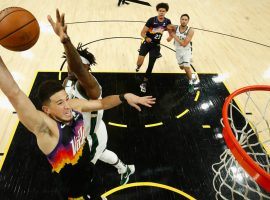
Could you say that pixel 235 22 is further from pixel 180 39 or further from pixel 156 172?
pixel 156 172

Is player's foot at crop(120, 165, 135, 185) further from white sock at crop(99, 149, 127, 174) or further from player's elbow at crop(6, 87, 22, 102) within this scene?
player's elbow at crop(6, 87, 22, 102)

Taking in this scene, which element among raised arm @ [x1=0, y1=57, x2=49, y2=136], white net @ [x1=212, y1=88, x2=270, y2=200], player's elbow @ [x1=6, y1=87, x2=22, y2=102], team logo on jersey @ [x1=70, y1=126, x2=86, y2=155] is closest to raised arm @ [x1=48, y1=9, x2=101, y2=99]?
team logo on jersey @ [x1=70, y1=126, x2=86, y2=155]

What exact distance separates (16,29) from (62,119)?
4.03 feet

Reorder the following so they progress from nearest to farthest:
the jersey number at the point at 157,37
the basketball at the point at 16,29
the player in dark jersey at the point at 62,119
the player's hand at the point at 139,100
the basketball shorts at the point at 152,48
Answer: the player in dark jersey at the point at 62,119
the player's hand at the point at 139,100
the basketball at the point at 16,29
the jersey number at the point at 157,37
the basketball shorts at the point at 152,48

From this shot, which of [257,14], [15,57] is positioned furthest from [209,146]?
[257,14]

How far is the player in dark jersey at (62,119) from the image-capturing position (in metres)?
2.03

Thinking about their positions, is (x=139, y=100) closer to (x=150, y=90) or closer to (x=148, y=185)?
(x=148, y=185)

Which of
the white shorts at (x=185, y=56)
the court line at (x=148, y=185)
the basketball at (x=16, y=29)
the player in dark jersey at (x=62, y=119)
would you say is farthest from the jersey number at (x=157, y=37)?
the player in dark jersey at (x=62, y=119)

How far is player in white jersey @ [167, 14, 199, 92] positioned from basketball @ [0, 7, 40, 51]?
2783 millimetres

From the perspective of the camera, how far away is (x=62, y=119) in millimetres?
2363

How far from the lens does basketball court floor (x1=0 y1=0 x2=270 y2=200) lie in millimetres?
3768

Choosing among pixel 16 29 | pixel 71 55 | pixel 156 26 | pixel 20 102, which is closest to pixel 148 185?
pixel 71 55

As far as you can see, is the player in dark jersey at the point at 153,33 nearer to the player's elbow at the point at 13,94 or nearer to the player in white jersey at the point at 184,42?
the player in white jersey at the point at 184,42

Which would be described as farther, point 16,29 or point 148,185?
point 148,185
